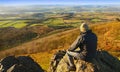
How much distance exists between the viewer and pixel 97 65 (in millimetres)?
19891

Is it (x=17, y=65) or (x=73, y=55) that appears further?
(x=17, y=65)

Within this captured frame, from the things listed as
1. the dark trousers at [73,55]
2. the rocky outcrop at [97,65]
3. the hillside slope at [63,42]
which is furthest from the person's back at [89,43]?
the hillside slope at [63,42]

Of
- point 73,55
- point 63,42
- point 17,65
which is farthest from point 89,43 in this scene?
point 63,42

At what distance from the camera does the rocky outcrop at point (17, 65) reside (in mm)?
23711

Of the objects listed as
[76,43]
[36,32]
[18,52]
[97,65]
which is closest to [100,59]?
[97,65]

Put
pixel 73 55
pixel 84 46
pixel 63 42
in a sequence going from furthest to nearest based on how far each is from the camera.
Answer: pixel 63 42, pixel 73 55, pixel 84 46

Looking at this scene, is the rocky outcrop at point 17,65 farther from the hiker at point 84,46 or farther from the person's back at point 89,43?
the person's back at point 89,43

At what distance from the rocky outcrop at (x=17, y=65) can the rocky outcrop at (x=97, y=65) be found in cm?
405

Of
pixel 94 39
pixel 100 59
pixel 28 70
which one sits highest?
pixel 94 39

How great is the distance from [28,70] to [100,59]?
6.91 m

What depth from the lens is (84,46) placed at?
61.9ft

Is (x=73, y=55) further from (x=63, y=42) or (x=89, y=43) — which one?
(x=63, y=42)

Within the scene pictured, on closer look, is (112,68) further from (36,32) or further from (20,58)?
(36,32)

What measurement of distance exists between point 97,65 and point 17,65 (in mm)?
7830
